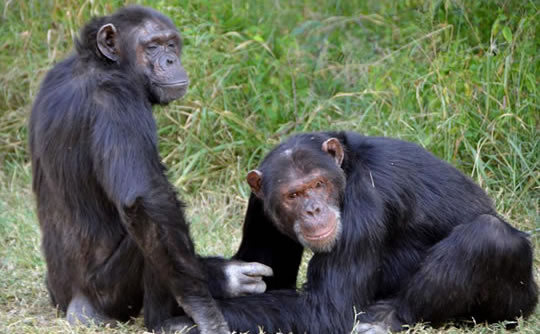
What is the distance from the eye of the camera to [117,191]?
515 cm

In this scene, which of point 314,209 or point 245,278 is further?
point 245,278

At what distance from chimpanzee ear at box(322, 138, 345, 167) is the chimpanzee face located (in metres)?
1.13

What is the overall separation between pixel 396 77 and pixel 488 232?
3.69 meters

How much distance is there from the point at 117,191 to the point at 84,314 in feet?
3.29

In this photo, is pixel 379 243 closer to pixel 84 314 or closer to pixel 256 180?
pixel 256 180

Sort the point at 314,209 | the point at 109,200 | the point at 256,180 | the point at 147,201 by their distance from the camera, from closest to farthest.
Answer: the point at 147,201 < the point at 314,209 < the point at 109,200 < the point at 256,180

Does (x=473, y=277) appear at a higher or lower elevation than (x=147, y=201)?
lower

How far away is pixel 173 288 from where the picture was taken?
5.25 meters

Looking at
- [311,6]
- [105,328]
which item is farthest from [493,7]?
[105,328]

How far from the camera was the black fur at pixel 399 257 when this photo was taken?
5.32 metres

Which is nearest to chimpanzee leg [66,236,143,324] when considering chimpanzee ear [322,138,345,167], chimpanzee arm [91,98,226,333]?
chimpanzee arm [91,98,226,333]

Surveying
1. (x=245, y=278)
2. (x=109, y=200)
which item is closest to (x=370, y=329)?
(x=245, y=278)

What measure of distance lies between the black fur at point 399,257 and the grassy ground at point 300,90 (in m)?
1.68

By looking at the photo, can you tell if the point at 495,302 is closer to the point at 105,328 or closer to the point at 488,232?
the point at 488,232
